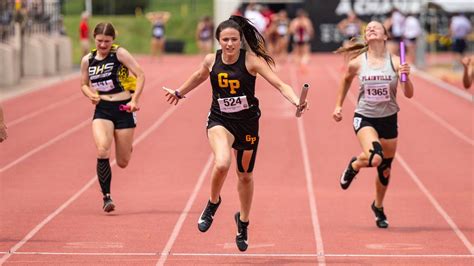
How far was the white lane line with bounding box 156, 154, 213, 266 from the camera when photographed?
1048 centimetres

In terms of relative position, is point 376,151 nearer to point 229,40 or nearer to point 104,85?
point 229,40

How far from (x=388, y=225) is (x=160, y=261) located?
294 cm

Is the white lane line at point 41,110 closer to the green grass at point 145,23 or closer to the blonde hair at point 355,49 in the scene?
the blonde hair at point 355,49

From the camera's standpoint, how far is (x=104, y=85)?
12.7 metres

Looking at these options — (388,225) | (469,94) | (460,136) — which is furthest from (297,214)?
(469,94)

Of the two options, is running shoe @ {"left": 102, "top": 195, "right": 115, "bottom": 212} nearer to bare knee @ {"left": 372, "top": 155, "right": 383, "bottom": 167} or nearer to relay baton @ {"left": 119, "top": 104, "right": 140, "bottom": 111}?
relay baton @ {"left": 119, "top": 104, "right": 140, "bottom": 111}

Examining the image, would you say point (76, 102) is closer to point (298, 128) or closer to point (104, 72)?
point (298, 128)

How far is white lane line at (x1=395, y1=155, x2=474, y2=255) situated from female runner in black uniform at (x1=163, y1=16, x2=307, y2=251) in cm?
213

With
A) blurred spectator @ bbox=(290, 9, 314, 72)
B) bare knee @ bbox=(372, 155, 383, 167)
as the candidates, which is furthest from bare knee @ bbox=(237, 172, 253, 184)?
blurred spectator @ bbox=(290, 9, 314, 72)

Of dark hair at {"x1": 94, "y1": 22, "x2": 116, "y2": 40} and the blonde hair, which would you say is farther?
dark hair at {"x1": 94, "y1": 22, "x2": 116, "y2": 40}

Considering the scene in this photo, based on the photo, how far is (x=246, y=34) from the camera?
10.1m

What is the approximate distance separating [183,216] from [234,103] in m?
3.10

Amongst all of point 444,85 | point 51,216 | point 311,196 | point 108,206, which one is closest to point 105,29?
point 108,206

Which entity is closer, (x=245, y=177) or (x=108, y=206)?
(x=245, y=177)
